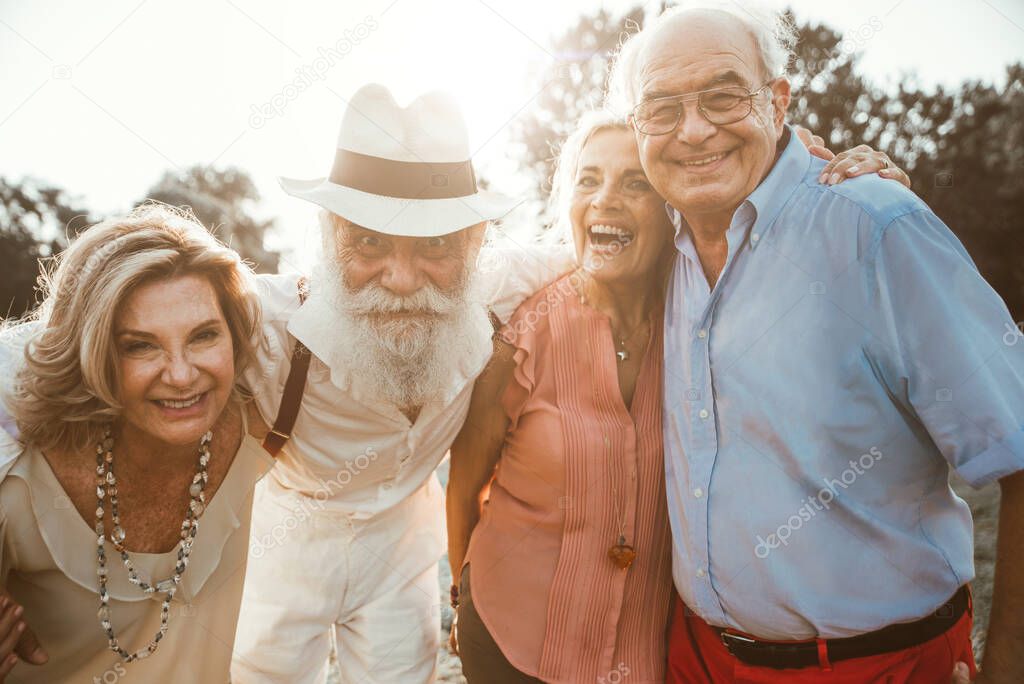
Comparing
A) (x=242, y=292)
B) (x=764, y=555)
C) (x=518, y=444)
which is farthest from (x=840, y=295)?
(x=242, y=292)

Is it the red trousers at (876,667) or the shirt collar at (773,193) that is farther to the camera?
the shirt collar at (773,193)

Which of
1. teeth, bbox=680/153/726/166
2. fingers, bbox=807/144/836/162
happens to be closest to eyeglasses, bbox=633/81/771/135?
teeth, bbox=680/153/726/166

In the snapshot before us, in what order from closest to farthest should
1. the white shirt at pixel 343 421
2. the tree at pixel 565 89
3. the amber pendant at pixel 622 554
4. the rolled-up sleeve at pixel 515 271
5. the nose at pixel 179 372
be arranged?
the nose at pixel 179 372
the amber pendant at pixel 622 554
the white shirt at pixel 343 421
the rolled-up sleeve at pixel 515 271
the tree at pixel 565 89

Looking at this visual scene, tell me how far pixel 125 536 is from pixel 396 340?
3.70ft

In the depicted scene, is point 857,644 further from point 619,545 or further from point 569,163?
point 569,163

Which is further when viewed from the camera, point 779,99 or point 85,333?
point 779,99

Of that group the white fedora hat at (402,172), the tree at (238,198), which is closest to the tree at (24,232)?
the tree at (238,198)

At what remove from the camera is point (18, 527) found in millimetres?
2094

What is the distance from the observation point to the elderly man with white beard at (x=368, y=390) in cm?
261

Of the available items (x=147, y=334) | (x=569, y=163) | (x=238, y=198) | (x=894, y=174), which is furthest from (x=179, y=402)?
(x=238, y=198)

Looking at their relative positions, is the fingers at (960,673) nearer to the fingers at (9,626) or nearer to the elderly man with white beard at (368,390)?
the elderly man with white beard at (368,390)

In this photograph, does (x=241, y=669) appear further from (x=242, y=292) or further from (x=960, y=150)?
(x=960, y=150)

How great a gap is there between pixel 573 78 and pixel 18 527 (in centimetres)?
1649

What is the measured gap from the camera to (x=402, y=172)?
105 inches
